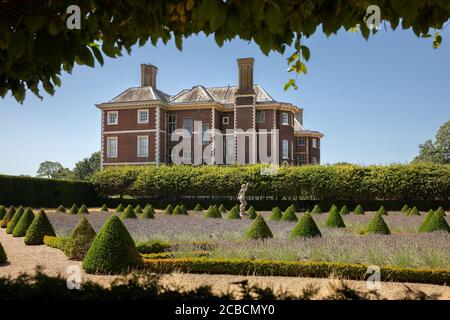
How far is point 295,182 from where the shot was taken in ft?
105

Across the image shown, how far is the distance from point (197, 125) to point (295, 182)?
1374 cm

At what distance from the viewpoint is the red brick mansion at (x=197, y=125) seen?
135 ft

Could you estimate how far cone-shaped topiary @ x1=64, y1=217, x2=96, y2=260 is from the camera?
1085cm

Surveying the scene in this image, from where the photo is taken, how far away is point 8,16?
390cm

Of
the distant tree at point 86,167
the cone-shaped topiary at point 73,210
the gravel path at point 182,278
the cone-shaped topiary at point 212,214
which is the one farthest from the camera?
the distant tree at point 86,167

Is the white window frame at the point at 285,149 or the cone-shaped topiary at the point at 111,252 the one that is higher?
the white window frame at the point at 285,149

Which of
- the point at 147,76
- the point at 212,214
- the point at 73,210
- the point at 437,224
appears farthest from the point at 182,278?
the point at 147,76

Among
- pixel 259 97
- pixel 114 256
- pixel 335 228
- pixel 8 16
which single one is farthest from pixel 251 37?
pixel 259 97

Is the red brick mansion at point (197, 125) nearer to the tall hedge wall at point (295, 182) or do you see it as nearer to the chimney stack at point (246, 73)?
the chimney stack at point (246, 73)

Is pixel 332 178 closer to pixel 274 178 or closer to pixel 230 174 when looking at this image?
pixel 274 178

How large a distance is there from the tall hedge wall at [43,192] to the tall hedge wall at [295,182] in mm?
1399

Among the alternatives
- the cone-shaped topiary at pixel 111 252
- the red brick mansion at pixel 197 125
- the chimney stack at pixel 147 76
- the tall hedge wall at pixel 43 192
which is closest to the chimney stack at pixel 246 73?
the red brick mansion at pixel 197 125

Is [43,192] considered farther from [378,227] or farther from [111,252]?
[111,252]

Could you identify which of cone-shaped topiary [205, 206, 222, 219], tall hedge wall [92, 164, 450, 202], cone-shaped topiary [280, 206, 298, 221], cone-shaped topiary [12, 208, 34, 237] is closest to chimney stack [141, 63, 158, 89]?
tall hedge wall [92, 164, 450, 202]
